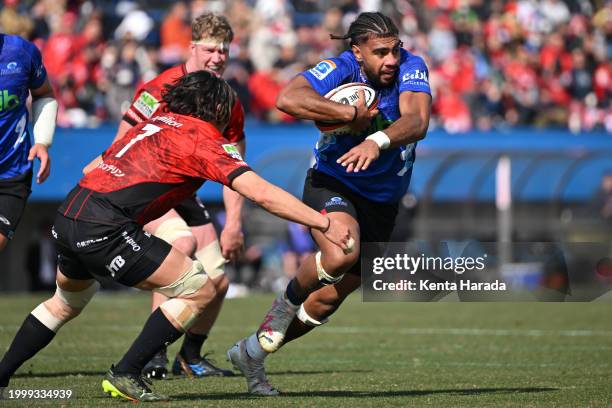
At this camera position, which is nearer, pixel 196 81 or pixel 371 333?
pixel 196 81

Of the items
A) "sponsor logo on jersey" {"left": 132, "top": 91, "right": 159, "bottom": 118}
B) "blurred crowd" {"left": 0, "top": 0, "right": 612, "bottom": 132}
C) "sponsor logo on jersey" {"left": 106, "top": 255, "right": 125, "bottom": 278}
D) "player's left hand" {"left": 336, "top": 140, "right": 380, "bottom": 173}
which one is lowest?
"blurred crowd" {"left": 0, "top": 0, "right": 612, "bottom": 132}

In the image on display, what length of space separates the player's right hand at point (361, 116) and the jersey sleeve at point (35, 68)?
88.0 inches

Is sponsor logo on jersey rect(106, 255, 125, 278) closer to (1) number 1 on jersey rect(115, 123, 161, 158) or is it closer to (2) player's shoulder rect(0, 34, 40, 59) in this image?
(1) number 1 on jersey rect(115, 123, 161, 158)

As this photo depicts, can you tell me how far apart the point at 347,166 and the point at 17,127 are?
2383mm

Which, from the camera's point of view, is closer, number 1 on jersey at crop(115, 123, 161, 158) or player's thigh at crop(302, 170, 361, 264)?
number 1 on jersey at crop(115, 123, 161, 158)

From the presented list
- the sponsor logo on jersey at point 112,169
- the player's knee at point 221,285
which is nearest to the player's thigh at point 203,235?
the player's knee at point 221,285

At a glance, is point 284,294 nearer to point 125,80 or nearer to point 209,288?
point 209,288

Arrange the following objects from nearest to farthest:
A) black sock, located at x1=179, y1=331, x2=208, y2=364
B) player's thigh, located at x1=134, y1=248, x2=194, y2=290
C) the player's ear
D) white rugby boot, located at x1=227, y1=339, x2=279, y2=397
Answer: player's thigh, located at x1=134, y1=248, x2=194, y2=290, white rugby boot, located at x1=227, y1=339, x2=279, y2=397, the player's ear, black sock, located at x1=179, y1=331, x2=208, y2=364

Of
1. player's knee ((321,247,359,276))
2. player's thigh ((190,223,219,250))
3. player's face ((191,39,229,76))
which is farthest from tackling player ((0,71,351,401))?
player's thigh ((190,223,219,250))

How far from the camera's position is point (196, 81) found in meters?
6.56

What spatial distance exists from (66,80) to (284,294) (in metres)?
12.6

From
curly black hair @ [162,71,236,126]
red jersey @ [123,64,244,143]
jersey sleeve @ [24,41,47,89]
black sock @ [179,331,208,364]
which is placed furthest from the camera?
black sock @ [179,331,208,364]

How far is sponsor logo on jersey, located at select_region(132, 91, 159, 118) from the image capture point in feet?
27.9

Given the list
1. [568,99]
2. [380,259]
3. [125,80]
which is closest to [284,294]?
Result: [380,259]
